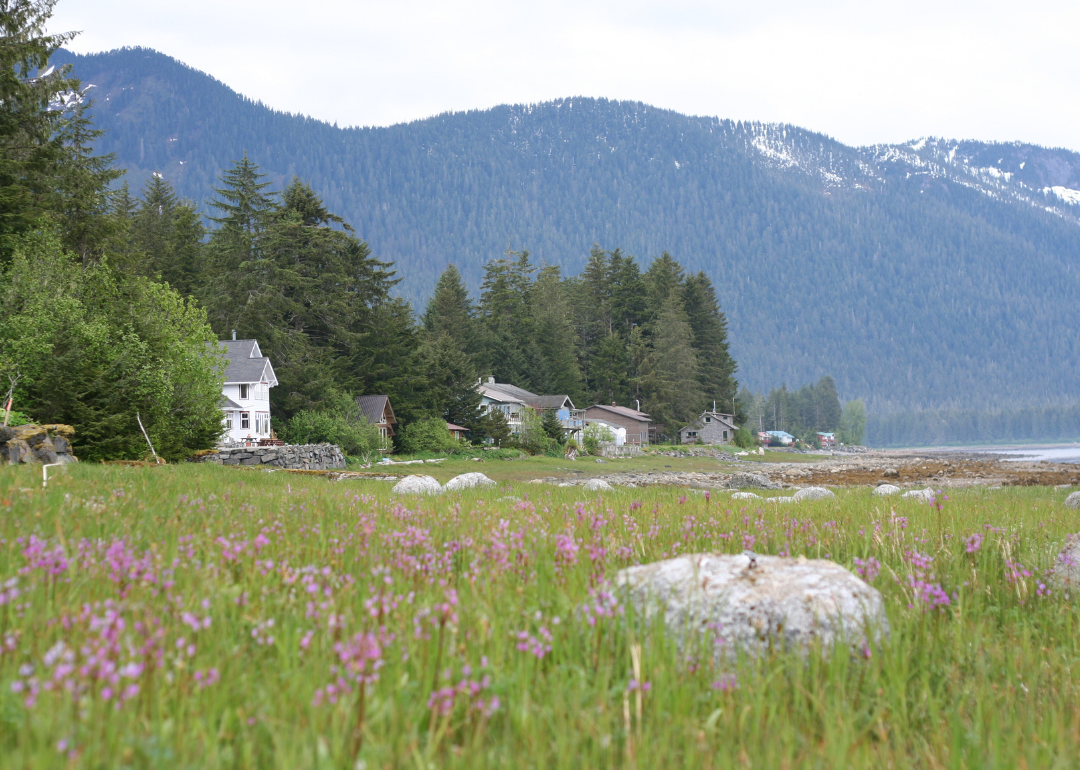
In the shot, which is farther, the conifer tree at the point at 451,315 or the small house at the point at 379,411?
the conifer tree at the point at 451,315

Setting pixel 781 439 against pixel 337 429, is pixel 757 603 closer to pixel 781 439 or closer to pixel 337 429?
pixel 337 429

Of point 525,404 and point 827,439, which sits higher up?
point 525,404

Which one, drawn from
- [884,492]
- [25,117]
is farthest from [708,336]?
[25,117]

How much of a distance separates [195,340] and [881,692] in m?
39.8

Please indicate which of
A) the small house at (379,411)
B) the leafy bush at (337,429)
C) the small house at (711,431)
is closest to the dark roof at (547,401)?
the small house at (711,431)

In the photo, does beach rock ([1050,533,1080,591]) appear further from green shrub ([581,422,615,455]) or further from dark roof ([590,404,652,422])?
dark roof ([590,404,652,422])

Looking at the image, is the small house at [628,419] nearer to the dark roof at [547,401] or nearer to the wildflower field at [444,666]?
the dark roof at [547,401]

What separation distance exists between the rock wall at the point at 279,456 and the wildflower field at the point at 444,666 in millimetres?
36080

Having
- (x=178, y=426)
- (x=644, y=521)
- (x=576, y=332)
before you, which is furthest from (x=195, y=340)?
(x=576, y=332)

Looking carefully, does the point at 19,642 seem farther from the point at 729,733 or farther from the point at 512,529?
the point at 512,529

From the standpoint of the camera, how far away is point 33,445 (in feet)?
51.5

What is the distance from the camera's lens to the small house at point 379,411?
189ft

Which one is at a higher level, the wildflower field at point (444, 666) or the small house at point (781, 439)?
the wildflower field at point (444, 666)

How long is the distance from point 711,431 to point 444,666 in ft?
356
